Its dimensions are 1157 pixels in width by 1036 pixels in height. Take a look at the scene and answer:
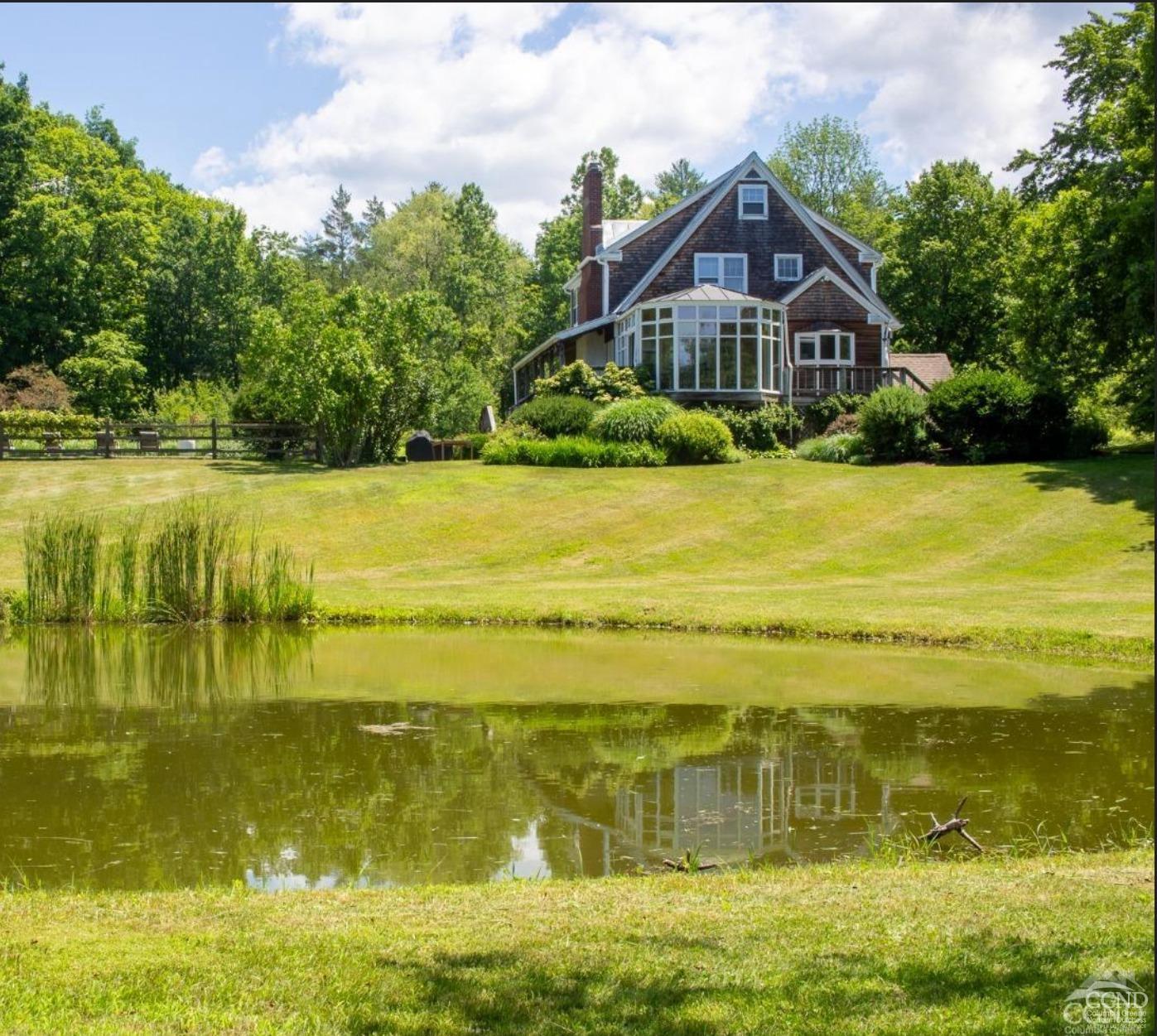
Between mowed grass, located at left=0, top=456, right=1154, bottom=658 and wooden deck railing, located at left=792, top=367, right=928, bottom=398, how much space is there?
20.3ft

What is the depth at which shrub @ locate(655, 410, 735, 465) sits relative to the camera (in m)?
37.1

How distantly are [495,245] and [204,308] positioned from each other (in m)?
22.6

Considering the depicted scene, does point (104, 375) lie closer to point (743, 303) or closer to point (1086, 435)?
point (743, 303)

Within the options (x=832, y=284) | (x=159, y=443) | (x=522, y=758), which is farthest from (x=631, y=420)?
(x=522, y=758)

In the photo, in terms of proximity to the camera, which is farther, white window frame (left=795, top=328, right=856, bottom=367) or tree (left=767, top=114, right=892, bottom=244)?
tree (left=767, top=114, right=892, bottom=244)

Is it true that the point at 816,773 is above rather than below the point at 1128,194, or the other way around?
below

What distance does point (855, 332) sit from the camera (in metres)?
44.2

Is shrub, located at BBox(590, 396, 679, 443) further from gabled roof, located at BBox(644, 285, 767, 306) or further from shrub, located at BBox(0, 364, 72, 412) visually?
shrub, located at BBox(0, 364, 72, 412)

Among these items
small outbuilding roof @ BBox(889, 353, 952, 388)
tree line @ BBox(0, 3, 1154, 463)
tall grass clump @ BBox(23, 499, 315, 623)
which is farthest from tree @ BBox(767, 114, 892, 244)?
tall grass clump @ BBox(23, 499, 315, 623)

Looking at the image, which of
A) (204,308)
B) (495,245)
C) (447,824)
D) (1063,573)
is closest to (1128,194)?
(1063,573)

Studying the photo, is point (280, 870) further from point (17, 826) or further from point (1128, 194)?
point (1128, 194)

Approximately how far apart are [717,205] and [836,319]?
595cm

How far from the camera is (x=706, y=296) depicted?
136ft

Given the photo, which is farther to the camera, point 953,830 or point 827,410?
point 827,410
